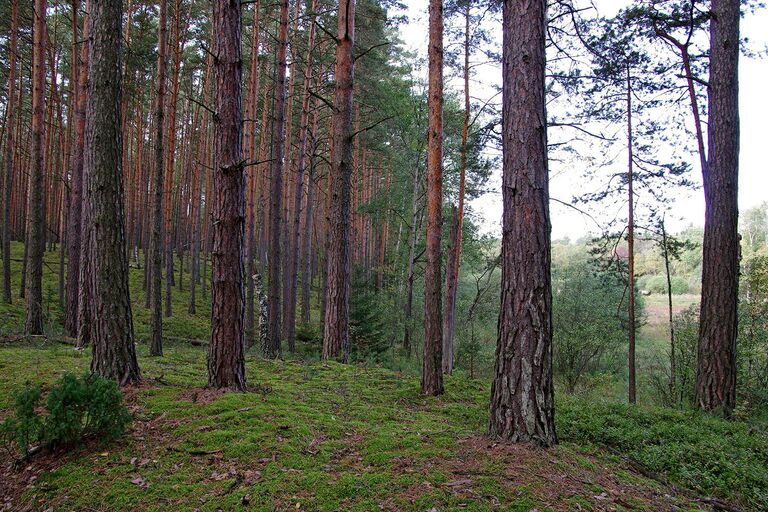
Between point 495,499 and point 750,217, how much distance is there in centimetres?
8167

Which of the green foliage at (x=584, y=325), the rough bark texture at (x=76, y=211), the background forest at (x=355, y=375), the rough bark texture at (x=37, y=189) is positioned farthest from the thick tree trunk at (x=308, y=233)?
the green foliage at (x=584, y=325)

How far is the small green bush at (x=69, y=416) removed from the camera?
11.4ft

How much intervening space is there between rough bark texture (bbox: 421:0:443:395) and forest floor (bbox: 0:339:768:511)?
1011 millimetres

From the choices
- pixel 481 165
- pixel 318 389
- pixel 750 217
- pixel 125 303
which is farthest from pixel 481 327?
pixel 750 217

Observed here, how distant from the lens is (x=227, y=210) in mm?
4828

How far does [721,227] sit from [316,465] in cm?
720

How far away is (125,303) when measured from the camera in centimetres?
505

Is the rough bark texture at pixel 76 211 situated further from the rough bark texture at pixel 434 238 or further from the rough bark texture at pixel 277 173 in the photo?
the rough bark texture at pixel 434 238

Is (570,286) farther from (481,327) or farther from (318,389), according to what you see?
(318,389)

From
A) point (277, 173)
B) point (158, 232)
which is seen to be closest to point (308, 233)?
point (277, 173)

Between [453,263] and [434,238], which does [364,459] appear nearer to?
[434,238]

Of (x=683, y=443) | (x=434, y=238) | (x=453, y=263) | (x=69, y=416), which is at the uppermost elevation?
(x=434, y=238)

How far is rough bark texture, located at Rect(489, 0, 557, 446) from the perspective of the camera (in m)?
3.63

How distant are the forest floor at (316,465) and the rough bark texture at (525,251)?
280 millimetres
